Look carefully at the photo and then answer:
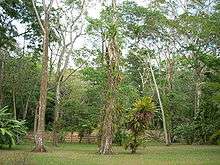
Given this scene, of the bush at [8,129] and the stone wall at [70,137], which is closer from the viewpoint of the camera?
the bush at [8,129]

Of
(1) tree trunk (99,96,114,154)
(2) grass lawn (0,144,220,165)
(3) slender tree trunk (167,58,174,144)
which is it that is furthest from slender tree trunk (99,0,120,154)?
(3) slender tree trunk (167,58,174,144)

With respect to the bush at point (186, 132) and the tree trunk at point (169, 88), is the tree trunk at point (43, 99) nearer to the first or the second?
the tree trunk at point (169, 88)

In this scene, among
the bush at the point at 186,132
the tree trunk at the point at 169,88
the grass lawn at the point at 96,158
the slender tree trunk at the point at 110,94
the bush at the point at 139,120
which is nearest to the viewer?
the grass lawn at the point at 96,158

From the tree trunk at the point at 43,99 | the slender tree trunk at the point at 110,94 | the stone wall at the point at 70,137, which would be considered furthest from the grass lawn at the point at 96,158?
the stone wall at the point at 70,137

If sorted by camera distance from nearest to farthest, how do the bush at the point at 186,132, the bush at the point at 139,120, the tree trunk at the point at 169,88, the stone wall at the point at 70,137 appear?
the bush at the point at 139,120 < the bush at the point at 186,132 < the stone wall at the point at 70,137 < the tree trunk at the point at 169,88

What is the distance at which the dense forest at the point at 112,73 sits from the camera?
2428cm

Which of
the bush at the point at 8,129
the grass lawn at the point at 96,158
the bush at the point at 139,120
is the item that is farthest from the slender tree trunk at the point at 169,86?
the grass lawn at the point at 96,158

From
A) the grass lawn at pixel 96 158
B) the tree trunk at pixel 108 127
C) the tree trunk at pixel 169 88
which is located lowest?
the grass lawn at pixel 96 158

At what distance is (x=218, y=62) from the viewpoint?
23.6 m

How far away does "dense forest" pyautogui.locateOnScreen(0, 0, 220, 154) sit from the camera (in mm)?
24281

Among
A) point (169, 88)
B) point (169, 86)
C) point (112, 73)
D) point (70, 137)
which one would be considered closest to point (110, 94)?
point (112, 73)

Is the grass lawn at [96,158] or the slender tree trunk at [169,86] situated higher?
the slender tree trunk at [169,86]

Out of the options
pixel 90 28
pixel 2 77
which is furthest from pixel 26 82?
pixel 90 28

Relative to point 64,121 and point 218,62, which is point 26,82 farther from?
point 218,62
